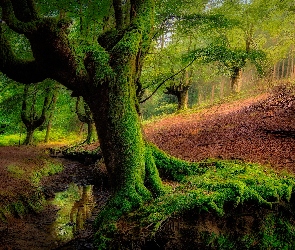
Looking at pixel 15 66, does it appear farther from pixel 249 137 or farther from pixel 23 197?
pixel 249 137

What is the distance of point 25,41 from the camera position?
1681 cm

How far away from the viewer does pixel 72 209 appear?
10.4 meters

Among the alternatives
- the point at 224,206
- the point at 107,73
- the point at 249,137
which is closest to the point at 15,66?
the point at 107,73

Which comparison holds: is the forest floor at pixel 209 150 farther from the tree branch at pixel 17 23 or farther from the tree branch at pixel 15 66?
the tree branch at pixel 17 23

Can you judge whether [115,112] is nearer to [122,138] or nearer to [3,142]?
[122,138]

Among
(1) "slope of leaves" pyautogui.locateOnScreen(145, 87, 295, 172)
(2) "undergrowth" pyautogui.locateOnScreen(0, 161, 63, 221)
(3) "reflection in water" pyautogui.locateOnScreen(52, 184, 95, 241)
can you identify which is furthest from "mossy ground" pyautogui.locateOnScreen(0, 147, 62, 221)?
(1) "slope of leaves" pyautogui.locateOnScreen(145, 87, 295, 172)

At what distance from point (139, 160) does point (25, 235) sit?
338 centimetres

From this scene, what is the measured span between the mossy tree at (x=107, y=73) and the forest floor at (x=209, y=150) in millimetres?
2401

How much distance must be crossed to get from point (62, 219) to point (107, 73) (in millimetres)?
4503

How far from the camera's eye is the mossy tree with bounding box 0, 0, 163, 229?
7.61 m

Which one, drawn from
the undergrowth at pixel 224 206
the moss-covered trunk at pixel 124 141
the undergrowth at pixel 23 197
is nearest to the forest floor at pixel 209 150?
the undergrowth at pixel 23 197

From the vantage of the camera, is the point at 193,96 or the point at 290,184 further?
the point at 193,96

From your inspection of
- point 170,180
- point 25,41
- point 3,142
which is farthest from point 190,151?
point 3,142

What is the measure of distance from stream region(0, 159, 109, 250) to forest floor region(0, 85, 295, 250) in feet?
0.07
